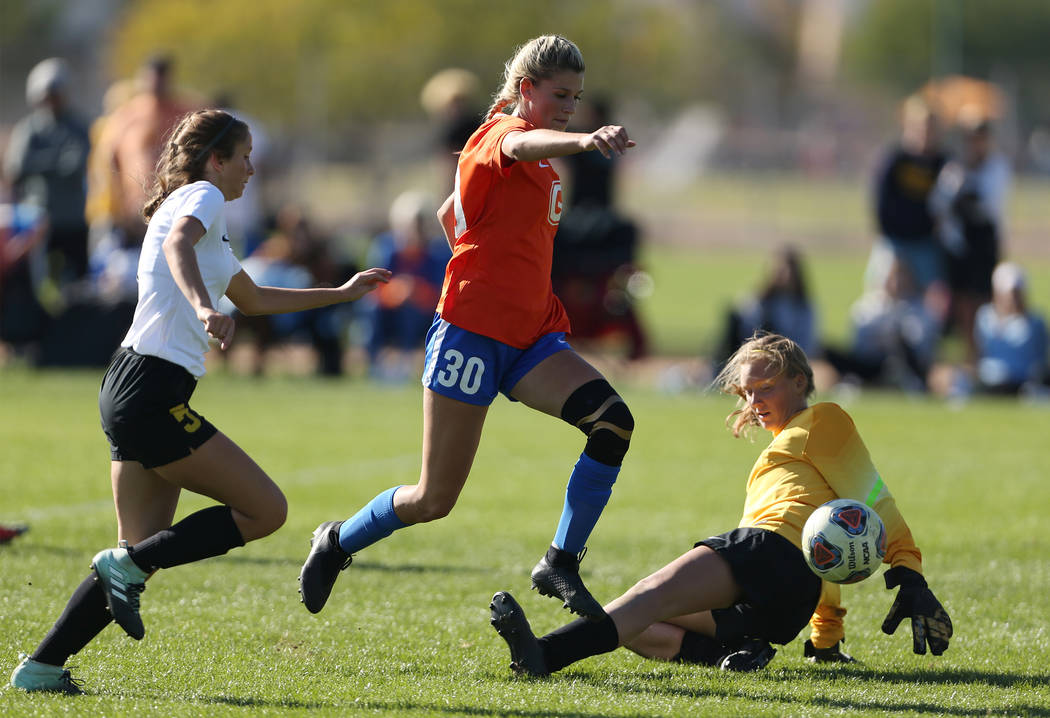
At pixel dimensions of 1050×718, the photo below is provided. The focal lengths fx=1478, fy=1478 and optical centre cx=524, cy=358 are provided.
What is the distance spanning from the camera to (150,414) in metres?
4.59

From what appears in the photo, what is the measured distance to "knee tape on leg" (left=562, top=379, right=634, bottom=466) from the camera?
502 centimetres

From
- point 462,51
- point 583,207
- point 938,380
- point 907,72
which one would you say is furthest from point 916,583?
point 907,72

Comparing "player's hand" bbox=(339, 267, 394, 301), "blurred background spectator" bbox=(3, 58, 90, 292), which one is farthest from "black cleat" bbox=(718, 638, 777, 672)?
Answer: "blurred background spectator" bbox=(3, 58, 90, 292)

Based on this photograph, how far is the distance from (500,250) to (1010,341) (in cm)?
1063

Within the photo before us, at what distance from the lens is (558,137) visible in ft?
15.0

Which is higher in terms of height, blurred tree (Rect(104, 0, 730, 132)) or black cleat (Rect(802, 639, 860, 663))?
blurred tree (Rect(104, 0, 730, 132))

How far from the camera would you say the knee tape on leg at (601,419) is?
16.5 feet

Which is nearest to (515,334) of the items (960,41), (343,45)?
(343,45)

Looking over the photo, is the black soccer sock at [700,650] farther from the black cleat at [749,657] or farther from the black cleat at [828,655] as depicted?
the black cleat at [828,655]

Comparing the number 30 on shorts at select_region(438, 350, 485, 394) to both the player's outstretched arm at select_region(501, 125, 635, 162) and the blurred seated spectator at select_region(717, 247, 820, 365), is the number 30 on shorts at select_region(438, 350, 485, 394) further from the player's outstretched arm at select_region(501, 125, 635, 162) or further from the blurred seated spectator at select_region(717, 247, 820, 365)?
the blurred seated spectator at select_region(717, 247, 820, 365)

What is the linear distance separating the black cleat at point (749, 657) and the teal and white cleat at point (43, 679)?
7.11ft

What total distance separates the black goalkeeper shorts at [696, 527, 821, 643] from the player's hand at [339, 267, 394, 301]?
1444mm

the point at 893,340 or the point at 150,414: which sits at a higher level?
the point at 893,340

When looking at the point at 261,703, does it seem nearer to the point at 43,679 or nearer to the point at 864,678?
the point at 43,679
